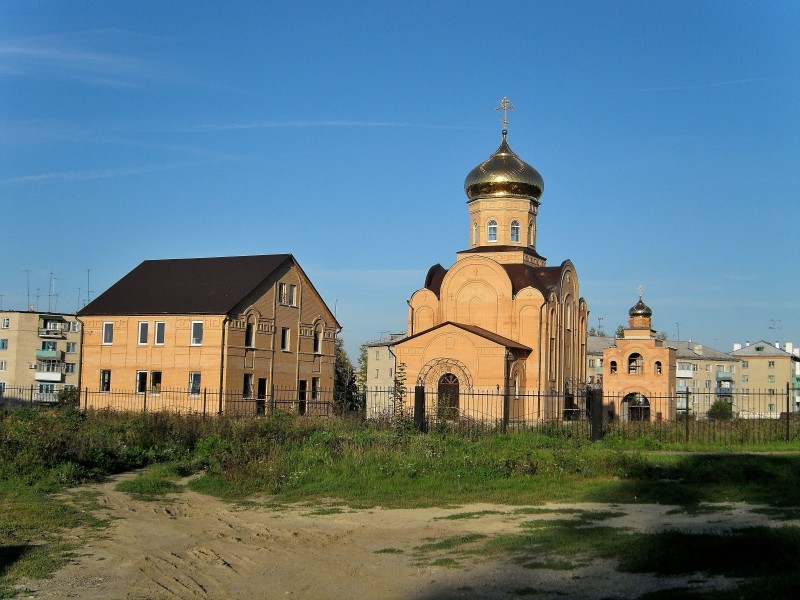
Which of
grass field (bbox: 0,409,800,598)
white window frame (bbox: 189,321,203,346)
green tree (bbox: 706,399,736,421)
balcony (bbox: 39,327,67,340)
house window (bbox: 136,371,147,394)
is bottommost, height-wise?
grass field (bbox: 0,409,800,598)

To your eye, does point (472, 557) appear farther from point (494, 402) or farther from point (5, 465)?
point (494, 402)

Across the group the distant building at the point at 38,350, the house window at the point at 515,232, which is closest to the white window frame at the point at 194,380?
the house window at the point at 515,232

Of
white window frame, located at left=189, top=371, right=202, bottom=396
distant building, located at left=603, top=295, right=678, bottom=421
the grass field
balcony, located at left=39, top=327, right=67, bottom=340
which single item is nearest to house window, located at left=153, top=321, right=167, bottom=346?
white window frame, located at left=189, top=371, right=202, bottom=396

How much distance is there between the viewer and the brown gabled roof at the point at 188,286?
35312mm

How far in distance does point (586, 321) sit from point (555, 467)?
82.8 ft

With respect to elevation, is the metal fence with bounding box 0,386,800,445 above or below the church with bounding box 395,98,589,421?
below

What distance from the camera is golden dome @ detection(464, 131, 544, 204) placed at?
36.9 metres

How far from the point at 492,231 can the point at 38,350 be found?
36.5 meters

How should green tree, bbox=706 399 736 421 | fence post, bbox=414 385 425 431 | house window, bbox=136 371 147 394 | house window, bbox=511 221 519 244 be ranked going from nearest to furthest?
fence post, bbox=414 385 425 431, green tree, bbox=706 399 736 421, house window, bbox=136 371 147 394, house window, bbox=511 221 519 244

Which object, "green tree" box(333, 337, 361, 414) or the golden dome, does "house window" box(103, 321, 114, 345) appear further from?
the golden dome

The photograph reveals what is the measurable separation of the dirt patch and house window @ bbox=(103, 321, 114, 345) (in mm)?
22882

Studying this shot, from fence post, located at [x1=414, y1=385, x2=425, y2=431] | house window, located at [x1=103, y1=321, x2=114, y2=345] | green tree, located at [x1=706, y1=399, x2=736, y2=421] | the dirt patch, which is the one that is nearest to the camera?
the dirt patch

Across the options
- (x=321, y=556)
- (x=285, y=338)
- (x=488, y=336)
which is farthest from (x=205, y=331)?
(x=321, y=556)

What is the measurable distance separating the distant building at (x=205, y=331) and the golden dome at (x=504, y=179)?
8113 mm
